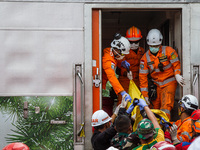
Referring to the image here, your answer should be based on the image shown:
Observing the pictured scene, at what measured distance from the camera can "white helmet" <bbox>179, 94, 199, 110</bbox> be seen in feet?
14.5

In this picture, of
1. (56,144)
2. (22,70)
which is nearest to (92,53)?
(22,70)

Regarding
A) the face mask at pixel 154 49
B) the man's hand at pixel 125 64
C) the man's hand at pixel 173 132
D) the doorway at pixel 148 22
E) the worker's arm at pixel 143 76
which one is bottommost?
the man's hand at pixel 173 132

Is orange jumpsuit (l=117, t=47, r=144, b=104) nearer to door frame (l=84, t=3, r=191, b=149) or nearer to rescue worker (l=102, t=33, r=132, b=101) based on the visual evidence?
rescue worker (l=102, t=33, r=132, b=101)

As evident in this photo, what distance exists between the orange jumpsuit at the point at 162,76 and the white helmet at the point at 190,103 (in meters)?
0.87

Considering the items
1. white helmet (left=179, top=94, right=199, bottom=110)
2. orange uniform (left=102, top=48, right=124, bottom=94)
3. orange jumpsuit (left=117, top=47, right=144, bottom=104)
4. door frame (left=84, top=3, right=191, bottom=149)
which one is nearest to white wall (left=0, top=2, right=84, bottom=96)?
door frame (left=84, top=3, right=191, bottom=149)

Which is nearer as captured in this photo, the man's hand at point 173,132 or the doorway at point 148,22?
the man's hand at point 173,132

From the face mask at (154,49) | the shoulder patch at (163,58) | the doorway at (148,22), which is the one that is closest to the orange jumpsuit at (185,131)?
the doorway at (148,22)

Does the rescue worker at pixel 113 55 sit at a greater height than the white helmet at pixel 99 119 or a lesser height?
greater

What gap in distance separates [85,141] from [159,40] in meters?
2.08

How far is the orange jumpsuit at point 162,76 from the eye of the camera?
5430 mm

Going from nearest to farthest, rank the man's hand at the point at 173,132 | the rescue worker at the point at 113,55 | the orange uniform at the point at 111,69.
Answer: the man's hand at the point at 173,132
the orange uniform at the point at 111,69
the rescue worker at the point at 113,55

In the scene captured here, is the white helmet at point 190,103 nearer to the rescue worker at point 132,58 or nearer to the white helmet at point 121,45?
the white helmet at point 121,45

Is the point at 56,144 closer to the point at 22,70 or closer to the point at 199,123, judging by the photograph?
the point at 22,70

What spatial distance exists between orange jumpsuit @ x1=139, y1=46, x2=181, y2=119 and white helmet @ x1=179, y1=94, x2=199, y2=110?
87 cm
